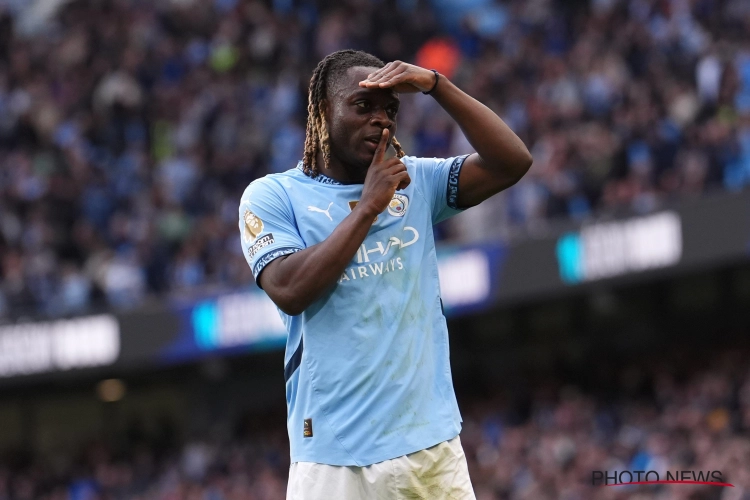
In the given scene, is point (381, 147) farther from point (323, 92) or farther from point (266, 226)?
point (266, 226)

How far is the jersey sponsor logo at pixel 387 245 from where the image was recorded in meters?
3.56

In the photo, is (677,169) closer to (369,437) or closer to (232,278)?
(232,278)

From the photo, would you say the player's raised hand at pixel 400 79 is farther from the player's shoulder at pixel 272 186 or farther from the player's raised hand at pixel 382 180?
the player's shoulder at pixel 272 186

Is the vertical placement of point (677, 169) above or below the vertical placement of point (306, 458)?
above

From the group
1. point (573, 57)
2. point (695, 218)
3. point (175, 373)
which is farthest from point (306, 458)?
point (175, 373)

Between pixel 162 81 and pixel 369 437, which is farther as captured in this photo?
pixel 162 81

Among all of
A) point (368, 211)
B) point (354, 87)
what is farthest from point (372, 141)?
point (368, 211)

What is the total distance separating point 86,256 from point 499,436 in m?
6.43

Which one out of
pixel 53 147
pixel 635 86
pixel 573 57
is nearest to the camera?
pixel 635 86

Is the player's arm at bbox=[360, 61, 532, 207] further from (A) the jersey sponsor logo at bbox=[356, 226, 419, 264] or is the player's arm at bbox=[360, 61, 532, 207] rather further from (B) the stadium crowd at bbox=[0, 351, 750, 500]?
(B) the stadium crowd at bbox=[0, 351, 750, 500]

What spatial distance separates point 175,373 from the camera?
1858 cm

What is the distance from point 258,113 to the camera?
17.5 m

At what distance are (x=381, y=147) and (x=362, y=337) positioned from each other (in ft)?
1.77

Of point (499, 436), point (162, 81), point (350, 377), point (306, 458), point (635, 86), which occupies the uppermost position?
point (162, 81)
